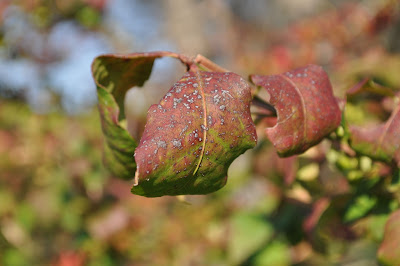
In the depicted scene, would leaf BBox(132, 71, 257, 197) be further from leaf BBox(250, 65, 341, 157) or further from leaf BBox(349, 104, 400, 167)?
leaf BBox(349, 104, 400, 167)

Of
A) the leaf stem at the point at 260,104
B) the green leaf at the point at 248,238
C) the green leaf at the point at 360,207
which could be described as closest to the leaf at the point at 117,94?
the leaf stem at the point at 260,104

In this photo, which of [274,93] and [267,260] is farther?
[267,260]

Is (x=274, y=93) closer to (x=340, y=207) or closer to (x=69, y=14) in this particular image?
(x=340, y=207)

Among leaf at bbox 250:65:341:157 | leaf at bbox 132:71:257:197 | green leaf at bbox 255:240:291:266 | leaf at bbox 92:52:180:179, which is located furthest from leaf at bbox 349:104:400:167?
green leaf at bbox 255:240:291:266

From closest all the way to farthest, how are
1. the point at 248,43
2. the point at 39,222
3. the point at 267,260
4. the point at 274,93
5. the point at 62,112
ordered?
the point at 274,93 → the point at 267,260 → the point at 39,222 → the point at 62,112 → the point at 248,43

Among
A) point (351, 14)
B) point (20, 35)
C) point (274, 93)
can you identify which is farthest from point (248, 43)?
point (274, 93)

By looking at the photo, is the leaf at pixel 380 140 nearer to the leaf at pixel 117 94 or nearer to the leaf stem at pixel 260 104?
the leaf stem at pixel 260 104
